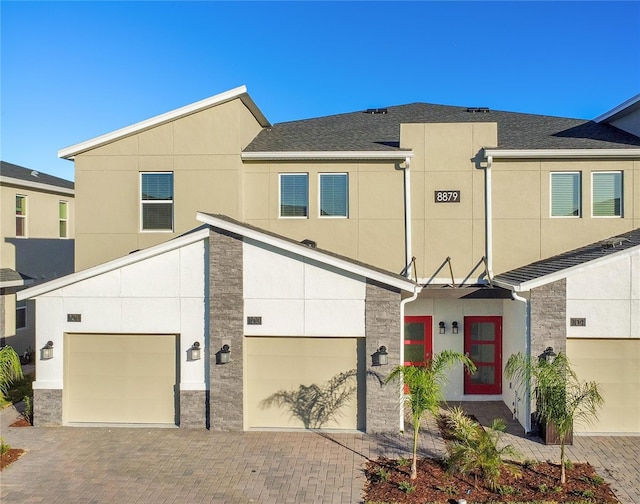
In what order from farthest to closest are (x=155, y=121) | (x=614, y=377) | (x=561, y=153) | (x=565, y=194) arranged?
(x=565, y=194) < (x=155, y=121) < (x=561, y=153) < (x=614, y=377)

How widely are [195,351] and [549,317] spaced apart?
7.88m

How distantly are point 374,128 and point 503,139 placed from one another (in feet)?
12.8

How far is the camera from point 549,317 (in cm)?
1008

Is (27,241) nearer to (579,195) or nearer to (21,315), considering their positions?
(21,315)

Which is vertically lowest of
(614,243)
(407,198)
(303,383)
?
(303,383)

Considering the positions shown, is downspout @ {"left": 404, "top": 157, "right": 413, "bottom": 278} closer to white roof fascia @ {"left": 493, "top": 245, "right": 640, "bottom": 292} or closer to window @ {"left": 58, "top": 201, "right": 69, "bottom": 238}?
white roof fascia @ {"left": 493, "top": 245, "right": 640, "bottom": 292}

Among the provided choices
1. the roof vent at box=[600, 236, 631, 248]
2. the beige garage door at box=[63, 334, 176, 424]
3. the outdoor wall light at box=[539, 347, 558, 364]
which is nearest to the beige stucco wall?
the beige garage door at box=[63, 334, 176, 424]

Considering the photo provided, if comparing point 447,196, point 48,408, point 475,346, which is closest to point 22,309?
point 48,408

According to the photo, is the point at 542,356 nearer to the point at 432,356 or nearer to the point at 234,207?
the point at 432,356

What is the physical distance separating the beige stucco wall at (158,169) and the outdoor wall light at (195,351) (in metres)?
3.71

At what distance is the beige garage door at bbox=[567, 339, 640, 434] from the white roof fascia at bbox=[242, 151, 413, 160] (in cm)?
650

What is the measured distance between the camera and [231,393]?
33.4 feet

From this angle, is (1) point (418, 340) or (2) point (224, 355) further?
(1) point (418, 340)

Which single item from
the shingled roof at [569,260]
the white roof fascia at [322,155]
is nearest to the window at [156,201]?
the white roof fascia at [322,155]
